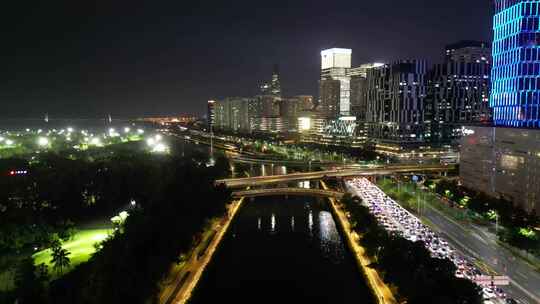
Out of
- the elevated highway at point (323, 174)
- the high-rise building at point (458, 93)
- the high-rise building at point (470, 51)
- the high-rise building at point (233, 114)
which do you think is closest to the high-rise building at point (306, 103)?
the high-rise building at point (233, 114)

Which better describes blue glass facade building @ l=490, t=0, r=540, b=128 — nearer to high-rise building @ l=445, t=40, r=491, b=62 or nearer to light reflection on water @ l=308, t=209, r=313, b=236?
light reflection on water @ l=308, t=209, r=313, b=236

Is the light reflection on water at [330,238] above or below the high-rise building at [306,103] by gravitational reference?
below

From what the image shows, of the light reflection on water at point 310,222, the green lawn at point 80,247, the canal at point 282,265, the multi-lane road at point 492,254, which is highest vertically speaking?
the green lawn at point 80,247

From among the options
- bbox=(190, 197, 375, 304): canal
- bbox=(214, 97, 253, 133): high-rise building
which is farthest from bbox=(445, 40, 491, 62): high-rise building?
bbox=(190, 197, 375, 304): canal

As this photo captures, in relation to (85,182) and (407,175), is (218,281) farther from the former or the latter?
(407,175)

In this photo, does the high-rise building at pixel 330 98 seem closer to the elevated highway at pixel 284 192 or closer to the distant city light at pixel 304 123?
the distant city light at pixel 304 123

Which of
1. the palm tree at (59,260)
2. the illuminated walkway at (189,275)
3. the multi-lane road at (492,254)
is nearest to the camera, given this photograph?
the multi-lane road at (492,254)
